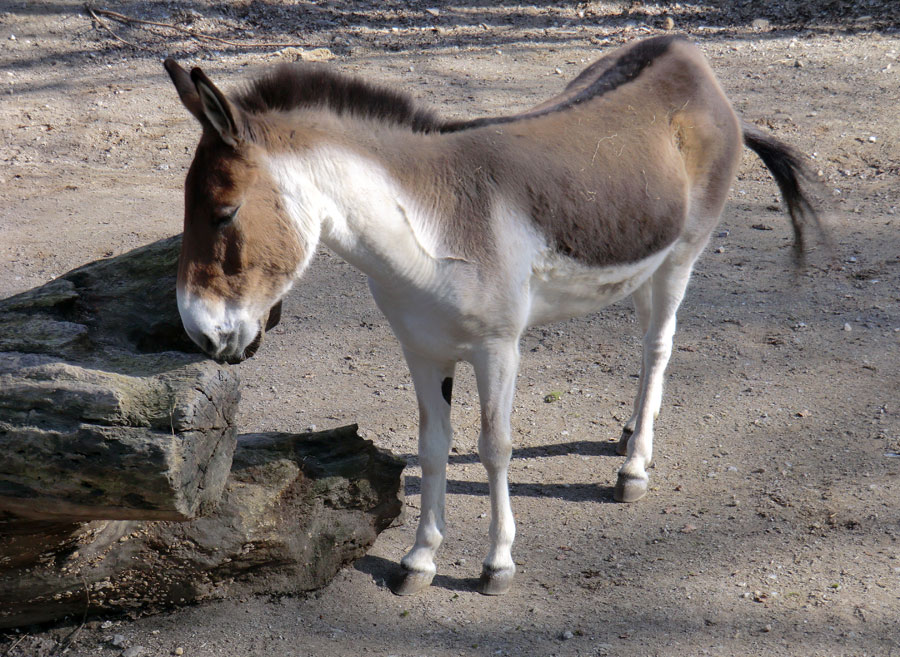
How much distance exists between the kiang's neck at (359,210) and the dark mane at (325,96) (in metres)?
0.15

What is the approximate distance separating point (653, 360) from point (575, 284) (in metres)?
0.97

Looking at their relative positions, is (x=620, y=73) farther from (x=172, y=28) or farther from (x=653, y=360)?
(x=172, y=28)

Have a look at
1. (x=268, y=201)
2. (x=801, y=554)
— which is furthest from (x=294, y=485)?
(x=801, y=554)

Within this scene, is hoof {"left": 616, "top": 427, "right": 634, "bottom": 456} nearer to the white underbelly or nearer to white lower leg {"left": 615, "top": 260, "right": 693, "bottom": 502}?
white lower leg {"left": 615, "top": 260, "right": 693, "bottom": 502}

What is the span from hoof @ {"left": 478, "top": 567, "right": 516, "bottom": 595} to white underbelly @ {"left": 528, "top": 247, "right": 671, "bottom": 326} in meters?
0.96

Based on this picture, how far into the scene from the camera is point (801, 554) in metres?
3.39

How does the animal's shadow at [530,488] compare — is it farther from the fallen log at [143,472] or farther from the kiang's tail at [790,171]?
the kiang's tail at [790,171]

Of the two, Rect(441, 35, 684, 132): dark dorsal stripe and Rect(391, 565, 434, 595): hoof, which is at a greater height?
Rect(441, 35, 684, 132): dark dorsal stripe

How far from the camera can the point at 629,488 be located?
3.80 m

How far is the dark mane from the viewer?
2.57 m

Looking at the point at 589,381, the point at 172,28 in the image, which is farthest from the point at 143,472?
the point at 172,28

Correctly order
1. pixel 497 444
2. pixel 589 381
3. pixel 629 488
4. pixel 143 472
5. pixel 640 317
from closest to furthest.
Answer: pixel 143 472 → pixel 497 444 → pixel 629 488 → pixel 640 317 → pixel 589 381

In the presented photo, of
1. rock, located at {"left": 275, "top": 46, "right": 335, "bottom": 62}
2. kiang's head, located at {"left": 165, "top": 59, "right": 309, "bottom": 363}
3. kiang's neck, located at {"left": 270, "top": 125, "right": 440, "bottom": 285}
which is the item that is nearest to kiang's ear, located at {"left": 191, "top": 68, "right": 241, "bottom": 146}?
kiang's head, located at {"left": 165, "top": 59, "right": 309, "bottom": 363}

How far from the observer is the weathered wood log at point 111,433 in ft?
7.43
